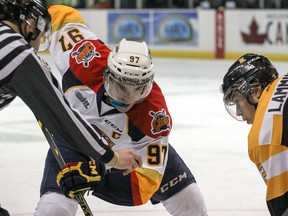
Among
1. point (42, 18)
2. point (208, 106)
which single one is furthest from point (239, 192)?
point (208, 106)

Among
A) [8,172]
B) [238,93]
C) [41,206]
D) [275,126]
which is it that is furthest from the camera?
[8,172]

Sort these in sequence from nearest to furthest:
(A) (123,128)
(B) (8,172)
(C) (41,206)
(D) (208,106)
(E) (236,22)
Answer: (C) (41,206) < (A) (123,128) < (B) (8,172) < (D) (208,106) < (E) (236,22)

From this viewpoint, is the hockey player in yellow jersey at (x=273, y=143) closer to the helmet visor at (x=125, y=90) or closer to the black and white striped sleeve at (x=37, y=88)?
the black and white striped sleeve at (x=37, y=88)

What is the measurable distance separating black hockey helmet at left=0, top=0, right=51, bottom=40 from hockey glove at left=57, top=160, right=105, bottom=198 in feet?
1.68

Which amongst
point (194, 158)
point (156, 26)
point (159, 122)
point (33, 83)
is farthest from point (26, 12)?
point (156, 26)

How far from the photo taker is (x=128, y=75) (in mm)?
3043

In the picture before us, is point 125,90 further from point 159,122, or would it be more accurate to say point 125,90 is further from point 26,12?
point 26,12

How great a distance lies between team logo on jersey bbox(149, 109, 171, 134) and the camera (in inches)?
127

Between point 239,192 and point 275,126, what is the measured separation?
2292 millimetres

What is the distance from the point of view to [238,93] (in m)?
2.66

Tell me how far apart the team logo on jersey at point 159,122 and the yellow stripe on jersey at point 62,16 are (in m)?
0.68

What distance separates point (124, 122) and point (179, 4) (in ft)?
36.3

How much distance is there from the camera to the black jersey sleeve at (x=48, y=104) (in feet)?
7.72

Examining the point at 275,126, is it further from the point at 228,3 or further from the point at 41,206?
the point at 228,3
